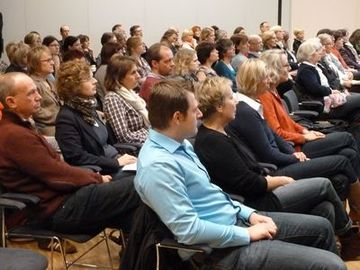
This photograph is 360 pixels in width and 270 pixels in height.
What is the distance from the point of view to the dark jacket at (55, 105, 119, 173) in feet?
10.1

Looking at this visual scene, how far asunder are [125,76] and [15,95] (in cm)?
122

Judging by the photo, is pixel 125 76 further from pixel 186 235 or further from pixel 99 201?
pixel 186 235

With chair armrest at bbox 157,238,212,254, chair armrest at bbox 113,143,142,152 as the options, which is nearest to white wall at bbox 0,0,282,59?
chair armrest at bbox 113,143,142,152

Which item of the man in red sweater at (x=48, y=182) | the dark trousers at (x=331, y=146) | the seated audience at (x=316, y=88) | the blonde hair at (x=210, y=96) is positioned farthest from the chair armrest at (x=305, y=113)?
the man in red sweater at (x=48, y=182)

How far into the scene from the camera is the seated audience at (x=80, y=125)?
10.1ft

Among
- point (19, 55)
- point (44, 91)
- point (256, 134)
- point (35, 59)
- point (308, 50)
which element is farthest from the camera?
point (308, 50)

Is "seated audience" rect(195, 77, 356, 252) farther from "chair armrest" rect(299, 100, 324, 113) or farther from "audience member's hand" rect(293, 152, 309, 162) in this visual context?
"chair armrest" rect(299, 100, 324, 113)

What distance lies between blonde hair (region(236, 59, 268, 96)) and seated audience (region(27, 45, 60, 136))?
143 cm

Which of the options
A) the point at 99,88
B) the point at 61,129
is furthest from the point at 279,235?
the point at 99,88

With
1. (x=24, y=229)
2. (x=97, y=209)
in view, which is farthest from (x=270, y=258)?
(x=24, y=229)

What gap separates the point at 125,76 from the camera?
3.83 m

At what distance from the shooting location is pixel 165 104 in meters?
2.10

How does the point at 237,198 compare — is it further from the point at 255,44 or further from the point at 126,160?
the point at 255,44

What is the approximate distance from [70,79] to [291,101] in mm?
2225
